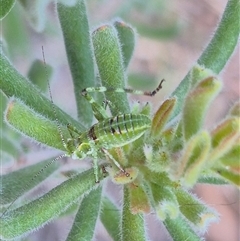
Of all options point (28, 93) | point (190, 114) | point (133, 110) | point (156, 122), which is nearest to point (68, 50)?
point (28, 93)

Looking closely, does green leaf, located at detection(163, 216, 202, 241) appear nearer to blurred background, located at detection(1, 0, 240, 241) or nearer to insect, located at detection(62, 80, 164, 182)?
insect, located at detection(62, 80, 164, 182)

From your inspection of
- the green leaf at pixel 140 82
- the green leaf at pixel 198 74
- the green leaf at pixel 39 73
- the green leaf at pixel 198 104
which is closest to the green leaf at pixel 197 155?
the green leaf at pixel 198 104

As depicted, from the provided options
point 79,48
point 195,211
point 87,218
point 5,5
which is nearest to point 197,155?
point 195,211

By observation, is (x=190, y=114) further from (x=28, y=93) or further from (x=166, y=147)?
(x=28, y=93)

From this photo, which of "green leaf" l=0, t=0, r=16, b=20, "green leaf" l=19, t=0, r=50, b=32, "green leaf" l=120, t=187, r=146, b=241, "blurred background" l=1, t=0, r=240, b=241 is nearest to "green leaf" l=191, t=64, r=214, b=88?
"green leaf" l=120, t=187, r=146, b=241

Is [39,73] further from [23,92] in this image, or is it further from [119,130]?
[119,130]
